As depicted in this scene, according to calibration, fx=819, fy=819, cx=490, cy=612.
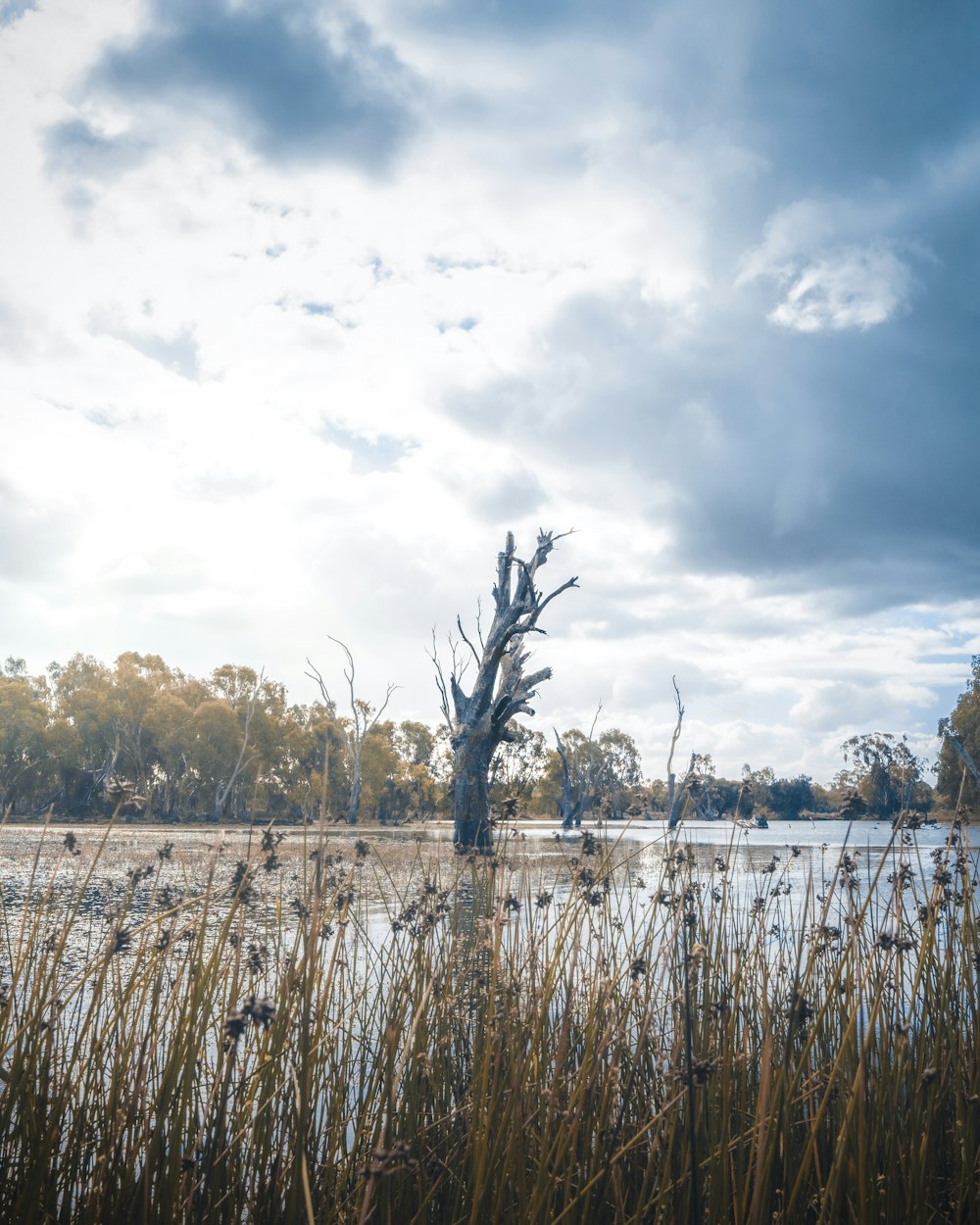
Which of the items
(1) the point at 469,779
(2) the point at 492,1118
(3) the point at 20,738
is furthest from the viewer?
(3) the point at 20,738

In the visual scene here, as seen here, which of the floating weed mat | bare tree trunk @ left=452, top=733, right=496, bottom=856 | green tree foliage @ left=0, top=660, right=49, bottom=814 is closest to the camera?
the floating weed mat

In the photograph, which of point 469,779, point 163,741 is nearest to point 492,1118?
point 469,779

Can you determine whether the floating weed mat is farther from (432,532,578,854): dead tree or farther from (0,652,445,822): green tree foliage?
(0,652,445,822): green tree foliage

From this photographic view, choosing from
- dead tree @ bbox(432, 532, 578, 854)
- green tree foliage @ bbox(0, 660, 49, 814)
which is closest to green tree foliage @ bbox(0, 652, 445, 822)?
green tree foliage @ bbox(0, 660, 49, 814)

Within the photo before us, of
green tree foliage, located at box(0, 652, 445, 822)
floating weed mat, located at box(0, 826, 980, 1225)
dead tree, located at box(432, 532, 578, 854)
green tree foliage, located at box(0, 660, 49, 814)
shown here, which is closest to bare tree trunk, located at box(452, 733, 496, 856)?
dead tree, located at box(432, 532, 578, 854)

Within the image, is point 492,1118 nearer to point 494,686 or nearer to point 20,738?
point 494,686

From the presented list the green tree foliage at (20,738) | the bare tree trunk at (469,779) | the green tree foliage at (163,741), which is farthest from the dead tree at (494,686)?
the green tree foliage at (20,738)

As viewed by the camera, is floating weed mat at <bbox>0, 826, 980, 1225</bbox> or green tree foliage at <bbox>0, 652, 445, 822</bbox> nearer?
floating weed mat at <bbox>0, 826, 980, 1225</bbox>

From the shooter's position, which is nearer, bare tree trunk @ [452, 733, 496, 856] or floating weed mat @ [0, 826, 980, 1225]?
floating weed mat @ [0, 826, 980, 1225]

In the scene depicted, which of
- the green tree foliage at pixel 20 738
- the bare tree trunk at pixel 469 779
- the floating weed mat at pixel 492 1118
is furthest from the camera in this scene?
the green tree foliage at pixel 20 738

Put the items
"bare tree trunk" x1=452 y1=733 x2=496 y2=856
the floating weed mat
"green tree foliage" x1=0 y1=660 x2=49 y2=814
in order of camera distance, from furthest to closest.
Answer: "green tree foliage" x1=0 y1=660 x2=49 y2=814 < "bare tree trunk" x1=452 y1=733 x2=496 y2=856 < the floating weed mat

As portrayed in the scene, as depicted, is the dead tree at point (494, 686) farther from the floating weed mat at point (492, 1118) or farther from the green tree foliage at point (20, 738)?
the green tree foliage at point (20, 738)

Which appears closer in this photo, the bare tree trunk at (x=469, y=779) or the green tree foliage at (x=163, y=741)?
the bare tree trunk at (x=469, y=779)

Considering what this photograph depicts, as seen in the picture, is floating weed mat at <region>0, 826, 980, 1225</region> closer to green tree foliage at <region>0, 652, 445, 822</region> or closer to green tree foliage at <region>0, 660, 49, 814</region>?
green tree foliage at <region>0, 652, 445, 822</region>
